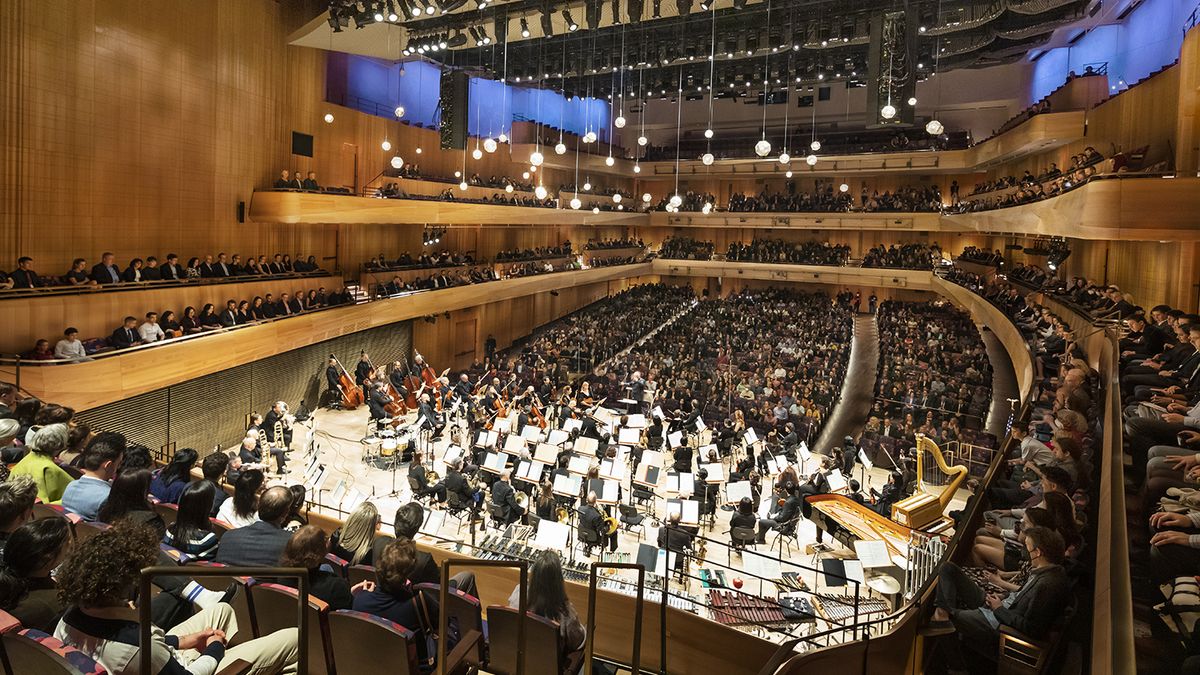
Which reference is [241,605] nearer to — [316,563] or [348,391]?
[316,563]

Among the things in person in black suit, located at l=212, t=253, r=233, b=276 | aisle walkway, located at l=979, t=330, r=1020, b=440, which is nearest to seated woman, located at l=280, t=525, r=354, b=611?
aisle walkway, located at l=979, t=330, r=1020, b=440

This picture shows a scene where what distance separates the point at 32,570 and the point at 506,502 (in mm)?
6242

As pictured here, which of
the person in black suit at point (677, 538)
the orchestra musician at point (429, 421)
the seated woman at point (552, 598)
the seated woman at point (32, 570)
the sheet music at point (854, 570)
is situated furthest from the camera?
the orchestra musician at point (429, 421)

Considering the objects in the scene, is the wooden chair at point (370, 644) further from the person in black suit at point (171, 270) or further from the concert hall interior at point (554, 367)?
the person in black suit at point (171, 270)

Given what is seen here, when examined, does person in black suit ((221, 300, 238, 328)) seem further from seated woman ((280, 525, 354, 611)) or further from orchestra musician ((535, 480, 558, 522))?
seated woman ((280, 525, 354, 611))

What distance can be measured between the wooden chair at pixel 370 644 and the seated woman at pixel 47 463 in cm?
254

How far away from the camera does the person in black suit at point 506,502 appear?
8.76m

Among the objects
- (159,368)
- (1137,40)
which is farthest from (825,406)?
Result: (159,368)

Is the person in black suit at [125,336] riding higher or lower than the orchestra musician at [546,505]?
higher

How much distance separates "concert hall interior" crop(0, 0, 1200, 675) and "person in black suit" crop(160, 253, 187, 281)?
25 centimetres

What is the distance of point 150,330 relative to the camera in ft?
35.1

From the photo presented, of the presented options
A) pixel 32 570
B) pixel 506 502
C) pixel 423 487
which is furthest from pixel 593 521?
pixel 32 570

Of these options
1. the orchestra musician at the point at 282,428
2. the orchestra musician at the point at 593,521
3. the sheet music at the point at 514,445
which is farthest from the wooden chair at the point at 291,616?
the orchestra musician at the point at 282,428

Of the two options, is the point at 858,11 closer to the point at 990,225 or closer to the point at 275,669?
the point at 990,225
